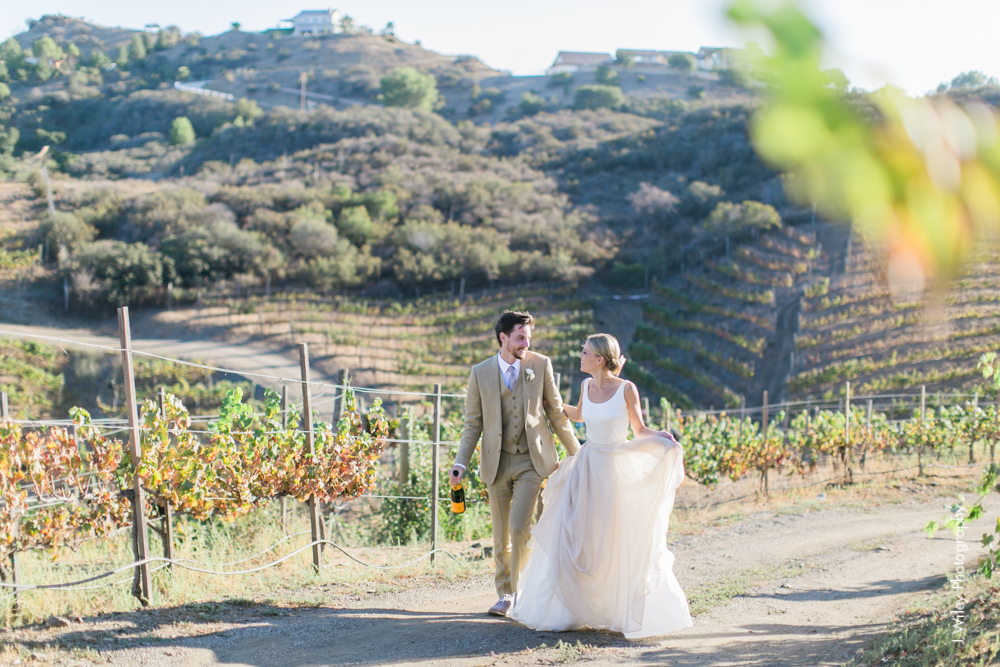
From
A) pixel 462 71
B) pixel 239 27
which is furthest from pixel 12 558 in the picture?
pixel 239 27

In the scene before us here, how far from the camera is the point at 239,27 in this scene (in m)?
77.6

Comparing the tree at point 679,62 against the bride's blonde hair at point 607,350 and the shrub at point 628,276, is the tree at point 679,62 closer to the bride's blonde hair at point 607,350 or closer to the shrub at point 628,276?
the shrub at point 628,276

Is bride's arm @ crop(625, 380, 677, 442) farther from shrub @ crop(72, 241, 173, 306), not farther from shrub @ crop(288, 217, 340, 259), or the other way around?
shrub @ crop(288, 217, 340, 259)

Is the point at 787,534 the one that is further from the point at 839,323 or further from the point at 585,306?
the point at 585,306

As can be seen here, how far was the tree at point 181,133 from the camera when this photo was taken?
44.1 meters

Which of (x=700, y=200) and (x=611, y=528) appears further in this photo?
(x=700, y=200)

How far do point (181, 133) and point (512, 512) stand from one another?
1825 inches

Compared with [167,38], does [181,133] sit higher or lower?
lower

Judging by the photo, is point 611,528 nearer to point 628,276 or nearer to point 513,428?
point 513,428

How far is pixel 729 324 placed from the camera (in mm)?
21891

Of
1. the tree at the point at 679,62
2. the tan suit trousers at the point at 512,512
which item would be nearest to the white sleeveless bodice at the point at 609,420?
the tan suit trousers at the point at 512,512

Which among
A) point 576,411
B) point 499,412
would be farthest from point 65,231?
point 576,411

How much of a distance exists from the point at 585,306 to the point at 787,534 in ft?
62.5

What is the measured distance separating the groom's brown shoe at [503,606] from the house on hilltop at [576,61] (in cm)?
6803
